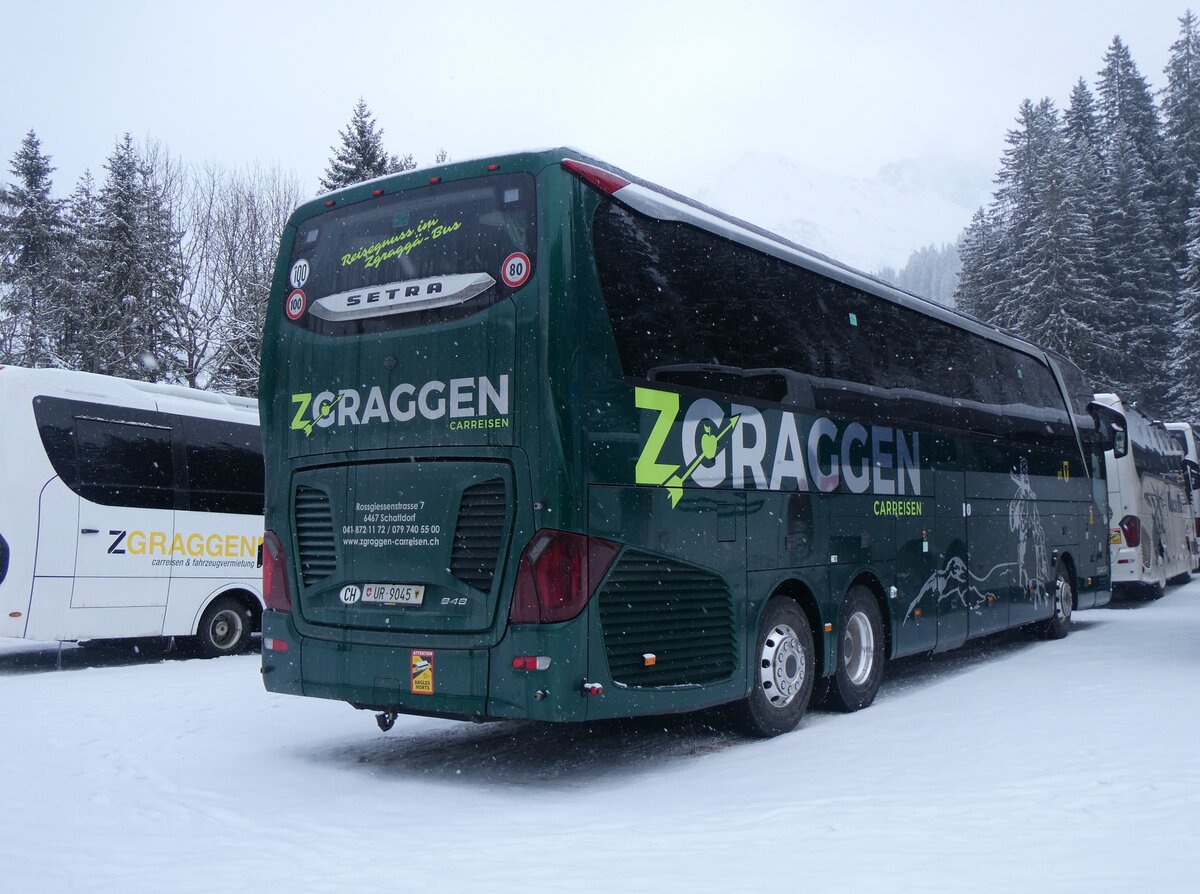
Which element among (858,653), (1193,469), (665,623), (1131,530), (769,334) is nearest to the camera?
(665,623)

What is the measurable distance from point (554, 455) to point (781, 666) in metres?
2.83

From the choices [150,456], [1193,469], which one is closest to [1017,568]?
[150,456]

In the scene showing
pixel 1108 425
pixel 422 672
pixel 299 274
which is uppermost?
pixel 1108 425

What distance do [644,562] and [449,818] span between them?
1.87m

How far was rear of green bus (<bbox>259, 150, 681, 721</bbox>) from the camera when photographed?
639 centimetres

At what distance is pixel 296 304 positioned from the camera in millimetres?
7789

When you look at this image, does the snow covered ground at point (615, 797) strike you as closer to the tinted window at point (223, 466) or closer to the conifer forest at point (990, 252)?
the tinted window at point (223, 466)

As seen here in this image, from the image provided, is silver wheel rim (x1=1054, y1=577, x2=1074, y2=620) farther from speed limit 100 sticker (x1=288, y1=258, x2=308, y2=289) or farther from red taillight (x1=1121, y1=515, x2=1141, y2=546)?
speed limit 100 sticker (x1=288, y1=258, x2=308, y2=289)

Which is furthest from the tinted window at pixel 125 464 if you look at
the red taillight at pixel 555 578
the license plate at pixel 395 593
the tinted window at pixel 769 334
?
the tinted window at pixel 769 334

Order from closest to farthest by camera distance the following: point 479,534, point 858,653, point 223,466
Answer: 1. point 479,534
2. point 858,653
3. point 223,466

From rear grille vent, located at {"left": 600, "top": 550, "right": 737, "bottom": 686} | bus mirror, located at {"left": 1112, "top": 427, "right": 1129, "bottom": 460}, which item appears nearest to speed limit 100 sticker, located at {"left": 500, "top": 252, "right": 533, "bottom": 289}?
rear grille vent, located at {"left": 600, "top": 550, "right": 737, "bottom": 686}

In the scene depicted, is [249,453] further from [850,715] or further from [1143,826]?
[1143,826]

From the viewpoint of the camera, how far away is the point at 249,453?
14.6m

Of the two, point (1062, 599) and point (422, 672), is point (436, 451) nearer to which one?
point (422, 672)
